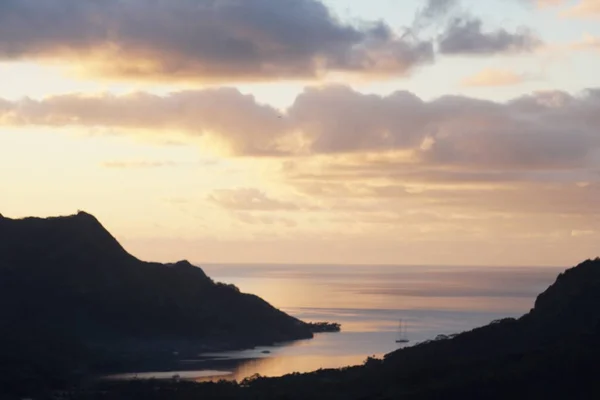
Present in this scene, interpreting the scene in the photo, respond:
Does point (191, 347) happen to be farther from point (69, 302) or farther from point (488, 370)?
point (488, 370)

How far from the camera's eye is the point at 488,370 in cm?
9850

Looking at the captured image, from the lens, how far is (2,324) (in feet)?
543

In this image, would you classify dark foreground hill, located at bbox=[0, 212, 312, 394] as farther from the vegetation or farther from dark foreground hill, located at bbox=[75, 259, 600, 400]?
dark foreground hill, located at bbox=[75, 259, 600, 400]

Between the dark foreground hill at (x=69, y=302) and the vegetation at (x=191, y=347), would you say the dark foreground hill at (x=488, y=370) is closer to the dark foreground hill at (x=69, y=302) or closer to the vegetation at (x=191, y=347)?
the vegetation at (x=191, y=347)

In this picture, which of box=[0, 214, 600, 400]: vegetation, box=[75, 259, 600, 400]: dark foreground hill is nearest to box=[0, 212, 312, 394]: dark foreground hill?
box=[0, 214, 600, 400]: vegetation

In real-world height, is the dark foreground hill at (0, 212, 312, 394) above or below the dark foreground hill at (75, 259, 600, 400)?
above

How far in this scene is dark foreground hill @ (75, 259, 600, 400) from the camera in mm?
93375

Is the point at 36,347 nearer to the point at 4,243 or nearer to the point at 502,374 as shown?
the point at 4,243

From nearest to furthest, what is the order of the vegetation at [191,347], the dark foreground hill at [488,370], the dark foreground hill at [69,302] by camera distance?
the dark foreground hill at [488,370] → the vegetation at [191,347] → the dark foreground hill at [69,302]

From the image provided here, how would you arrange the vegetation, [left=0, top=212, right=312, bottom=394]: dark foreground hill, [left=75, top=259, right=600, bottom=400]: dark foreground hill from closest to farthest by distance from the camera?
[left=75, top=259, right=600, bottom=400]: dark foreground hill
the vegetation
[left=0, top=212, right=312, bottom=394]: dark foreground hill

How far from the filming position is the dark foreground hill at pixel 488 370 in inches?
A: 3676

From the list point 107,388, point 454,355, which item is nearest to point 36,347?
point 107,388

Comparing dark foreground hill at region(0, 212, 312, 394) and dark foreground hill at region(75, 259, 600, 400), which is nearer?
dark foreground hill at region(75, 259, 600, 400)

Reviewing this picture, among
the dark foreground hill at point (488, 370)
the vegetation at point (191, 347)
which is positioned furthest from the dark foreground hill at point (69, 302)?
the dark foreground hill at point (488, 370)
